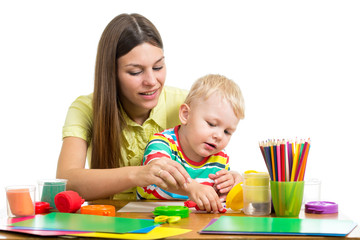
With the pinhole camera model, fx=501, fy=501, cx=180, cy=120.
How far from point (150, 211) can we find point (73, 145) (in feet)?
1.91

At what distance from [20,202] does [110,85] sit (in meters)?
0.71

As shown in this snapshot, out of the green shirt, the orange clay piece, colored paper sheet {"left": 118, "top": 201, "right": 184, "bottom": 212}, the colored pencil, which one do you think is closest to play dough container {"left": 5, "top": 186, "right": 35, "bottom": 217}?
the orange clay piece

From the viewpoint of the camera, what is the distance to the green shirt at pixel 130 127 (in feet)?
6.73

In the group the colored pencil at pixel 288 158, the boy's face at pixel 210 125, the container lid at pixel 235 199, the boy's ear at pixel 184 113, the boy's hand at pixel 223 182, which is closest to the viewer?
the colored pencil at pixel 288 158

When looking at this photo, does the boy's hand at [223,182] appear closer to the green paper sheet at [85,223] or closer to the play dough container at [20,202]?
the green paper sheet at [85,223]

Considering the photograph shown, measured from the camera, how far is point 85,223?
1322 mm

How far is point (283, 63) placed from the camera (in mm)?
3137

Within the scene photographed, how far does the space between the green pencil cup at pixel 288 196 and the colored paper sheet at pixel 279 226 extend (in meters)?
0.07

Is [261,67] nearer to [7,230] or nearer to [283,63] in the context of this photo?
[283,63]

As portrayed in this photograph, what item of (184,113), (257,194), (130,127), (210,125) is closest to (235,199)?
(257,194)

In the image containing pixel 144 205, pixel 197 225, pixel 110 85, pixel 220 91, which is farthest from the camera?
pixel 110 85

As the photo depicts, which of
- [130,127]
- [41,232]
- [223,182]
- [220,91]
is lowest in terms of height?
[41,232]

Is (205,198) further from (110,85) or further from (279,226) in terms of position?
(110,85)

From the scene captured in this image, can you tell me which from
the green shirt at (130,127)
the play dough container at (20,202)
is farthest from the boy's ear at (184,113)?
the play dough container at (20,202)
